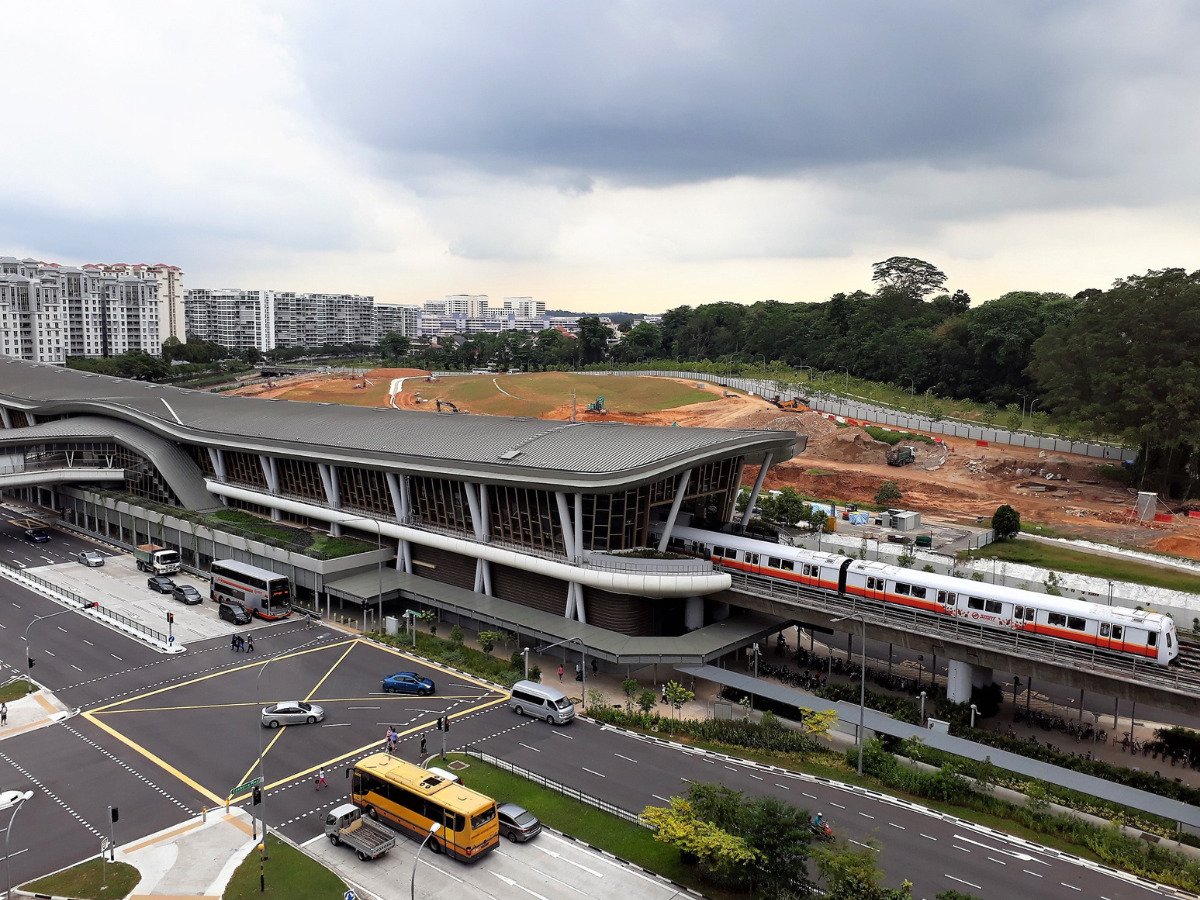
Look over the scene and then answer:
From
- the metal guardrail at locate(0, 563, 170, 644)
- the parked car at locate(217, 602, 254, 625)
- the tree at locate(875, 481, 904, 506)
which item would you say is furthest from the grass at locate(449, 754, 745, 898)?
the tree at locate(875, 481, 904, 506)

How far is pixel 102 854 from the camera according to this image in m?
29.0

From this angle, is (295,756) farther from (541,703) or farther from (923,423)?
(923,423)

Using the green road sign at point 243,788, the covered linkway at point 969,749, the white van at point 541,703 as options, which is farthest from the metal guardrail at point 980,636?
the green road sign at point 243,788

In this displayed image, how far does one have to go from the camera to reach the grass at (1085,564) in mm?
56812

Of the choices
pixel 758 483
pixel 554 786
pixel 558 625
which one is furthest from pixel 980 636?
pixel 558 625

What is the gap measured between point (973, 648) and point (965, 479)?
59.6 m

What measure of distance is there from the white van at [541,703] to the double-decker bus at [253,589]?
21364 mm

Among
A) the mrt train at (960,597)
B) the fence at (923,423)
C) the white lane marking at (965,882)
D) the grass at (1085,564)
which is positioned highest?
the fence at (923,423)

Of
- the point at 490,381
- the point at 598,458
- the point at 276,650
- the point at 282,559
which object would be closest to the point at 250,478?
the point at 282,559

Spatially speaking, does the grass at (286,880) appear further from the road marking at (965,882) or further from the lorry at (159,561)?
the lorry at (159,561)

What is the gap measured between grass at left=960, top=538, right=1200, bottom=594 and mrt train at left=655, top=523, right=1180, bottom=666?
66.1 feet

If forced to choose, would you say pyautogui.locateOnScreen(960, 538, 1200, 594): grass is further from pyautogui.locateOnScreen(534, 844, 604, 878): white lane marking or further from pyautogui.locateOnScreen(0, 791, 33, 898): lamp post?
pyautogui.locateOnScreen(0, 791, 33, 898): lamp post

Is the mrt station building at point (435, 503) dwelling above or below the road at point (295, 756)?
above

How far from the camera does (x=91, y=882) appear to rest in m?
27.6
